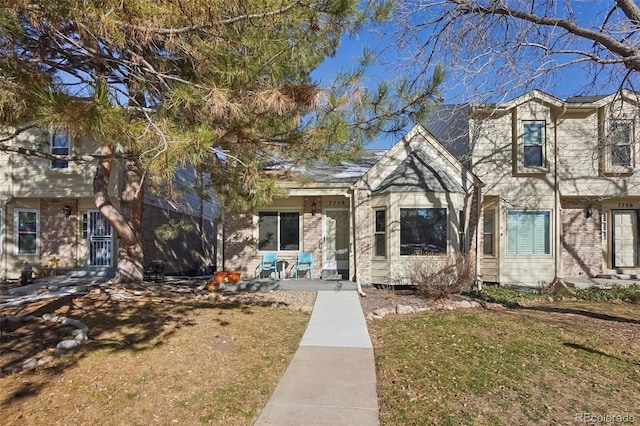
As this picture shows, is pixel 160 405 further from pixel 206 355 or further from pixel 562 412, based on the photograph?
pixel 562 412

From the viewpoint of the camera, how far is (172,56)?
5195mm

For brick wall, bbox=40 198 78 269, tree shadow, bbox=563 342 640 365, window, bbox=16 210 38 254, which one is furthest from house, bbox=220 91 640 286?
window, bbox=16 210 38 254

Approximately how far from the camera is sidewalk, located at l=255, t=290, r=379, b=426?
3.73 meters

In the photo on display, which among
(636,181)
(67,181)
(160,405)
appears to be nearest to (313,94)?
(160,405)

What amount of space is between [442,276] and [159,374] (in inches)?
281

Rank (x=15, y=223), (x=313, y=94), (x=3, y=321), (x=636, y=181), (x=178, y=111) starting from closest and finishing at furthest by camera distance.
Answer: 1. (x=178, y=111)
2. (x=313, y=94)
3. (x=3, y=321)
4. (x=636, y=181)
5. (x=15, y=223)

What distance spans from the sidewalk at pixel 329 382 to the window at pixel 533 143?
8856mm

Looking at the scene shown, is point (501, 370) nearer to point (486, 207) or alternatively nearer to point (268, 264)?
point (268, 264)

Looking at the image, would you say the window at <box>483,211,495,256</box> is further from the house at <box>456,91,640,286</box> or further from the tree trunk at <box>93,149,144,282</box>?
the tree trunk at <box>93,149,144,282</box>

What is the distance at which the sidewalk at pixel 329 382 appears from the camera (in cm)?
373

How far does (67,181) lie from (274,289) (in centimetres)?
820

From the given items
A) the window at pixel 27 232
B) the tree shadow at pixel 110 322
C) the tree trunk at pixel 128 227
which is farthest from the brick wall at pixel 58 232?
the tree shadow at pixel 110 322

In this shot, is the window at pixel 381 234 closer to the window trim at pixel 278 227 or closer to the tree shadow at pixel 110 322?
the window trim at pixel 278 227

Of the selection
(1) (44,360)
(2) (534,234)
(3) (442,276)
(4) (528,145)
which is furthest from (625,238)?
(1) (44,360)
